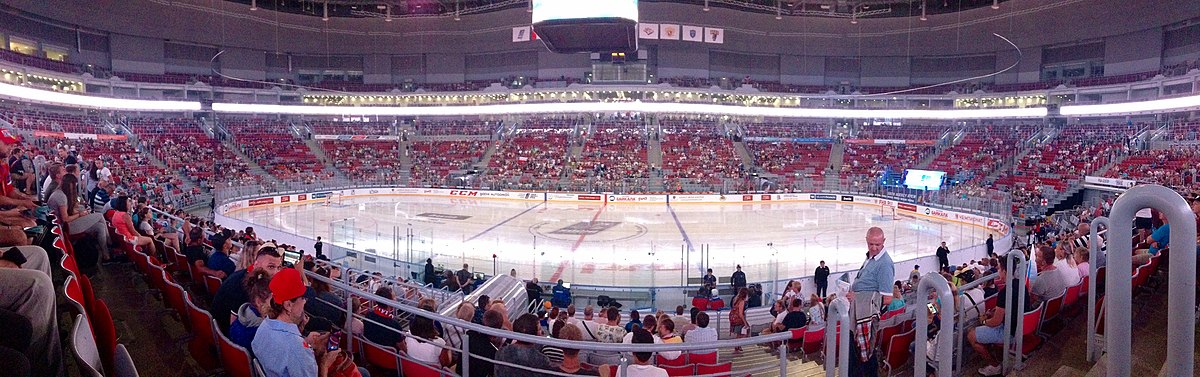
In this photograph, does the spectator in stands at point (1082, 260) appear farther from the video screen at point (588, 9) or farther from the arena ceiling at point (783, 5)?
the arena ceiling at point (783, 5)

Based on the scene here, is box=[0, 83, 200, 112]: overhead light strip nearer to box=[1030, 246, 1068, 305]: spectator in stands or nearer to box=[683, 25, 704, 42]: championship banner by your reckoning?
box=[683, 25, 704, 42]: championship banner

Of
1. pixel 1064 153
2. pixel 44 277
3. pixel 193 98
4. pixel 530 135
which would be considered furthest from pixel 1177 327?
pixel 193 98

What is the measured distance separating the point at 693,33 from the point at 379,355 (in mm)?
44698

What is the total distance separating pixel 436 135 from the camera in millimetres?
49719

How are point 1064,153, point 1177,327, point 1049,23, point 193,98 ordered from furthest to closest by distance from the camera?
point 193,98, point 1049,23, point 1064,153, point 1177,327

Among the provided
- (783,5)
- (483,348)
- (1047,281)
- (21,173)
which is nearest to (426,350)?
(483,348)

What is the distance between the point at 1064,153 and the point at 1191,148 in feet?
19.5

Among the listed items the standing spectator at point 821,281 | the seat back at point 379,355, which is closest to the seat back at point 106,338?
the seat back at point 379,355

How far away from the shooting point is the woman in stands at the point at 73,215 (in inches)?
295

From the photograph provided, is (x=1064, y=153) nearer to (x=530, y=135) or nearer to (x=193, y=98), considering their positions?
(x=530, y=135)

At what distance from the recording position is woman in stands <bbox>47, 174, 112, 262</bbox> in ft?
24.6

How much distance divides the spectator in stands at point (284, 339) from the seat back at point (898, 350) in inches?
162

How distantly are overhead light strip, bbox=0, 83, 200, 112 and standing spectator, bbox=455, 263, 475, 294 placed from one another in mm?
36196

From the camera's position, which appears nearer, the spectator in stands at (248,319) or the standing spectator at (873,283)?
the spectator in stands at (248,319)
